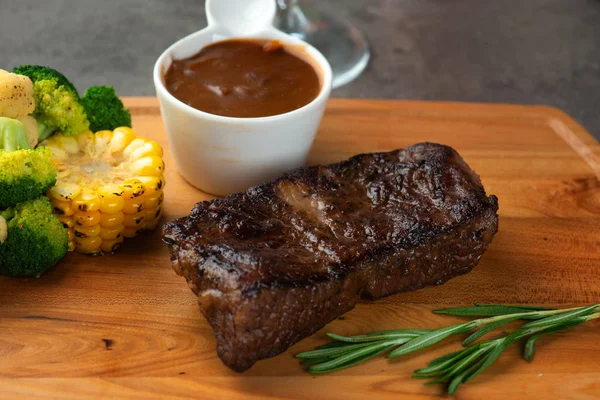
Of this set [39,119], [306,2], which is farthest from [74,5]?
[39,119]

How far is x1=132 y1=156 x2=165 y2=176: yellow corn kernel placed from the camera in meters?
3.26

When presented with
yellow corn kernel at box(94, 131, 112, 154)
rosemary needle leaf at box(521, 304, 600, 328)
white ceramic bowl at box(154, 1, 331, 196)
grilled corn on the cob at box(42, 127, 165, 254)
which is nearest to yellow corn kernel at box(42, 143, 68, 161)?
grilled corn on the cob at box(42, 127, 165, 254)

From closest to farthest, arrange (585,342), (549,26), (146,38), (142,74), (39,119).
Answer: (585,342) < (39,119) < (142,74) < (146,38) < (549,26)

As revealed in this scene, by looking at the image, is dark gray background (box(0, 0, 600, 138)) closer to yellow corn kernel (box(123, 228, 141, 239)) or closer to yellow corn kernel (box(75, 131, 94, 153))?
yellow corn kernel (box(75, 131, 94, 153))

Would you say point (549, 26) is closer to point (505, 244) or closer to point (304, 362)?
point (505, 244)

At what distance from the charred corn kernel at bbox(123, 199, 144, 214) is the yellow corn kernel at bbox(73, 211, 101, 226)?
127mm

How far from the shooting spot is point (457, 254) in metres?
3.14

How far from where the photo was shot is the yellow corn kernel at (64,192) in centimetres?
306

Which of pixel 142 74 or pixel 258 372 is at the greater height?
pixel 258 372

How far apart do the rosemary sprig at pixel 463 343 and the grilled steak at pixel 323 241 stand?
0.15 meters

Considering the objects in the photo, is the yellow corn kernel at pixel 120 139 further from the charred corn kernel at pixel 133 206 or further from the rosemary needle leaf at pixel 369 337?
the rosemary needle leaf at pixel 369 337

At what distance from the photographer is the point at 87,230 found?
3.15 meters

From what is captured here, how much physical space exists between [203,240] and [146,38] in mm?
4068

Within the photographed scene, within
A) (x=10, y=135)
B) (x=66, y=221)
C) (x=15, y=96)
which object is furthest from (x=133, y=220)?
(x=15, y=96)
